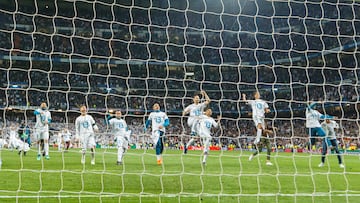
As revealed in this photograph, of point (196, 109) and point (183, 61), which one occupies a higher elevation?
point (183, 61)

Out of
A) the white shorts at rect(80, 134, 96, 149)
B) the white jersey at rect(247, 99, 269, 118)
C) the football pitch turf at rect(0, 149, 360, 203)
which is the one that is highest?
the white jersey at rect(247, 99, 269, 118)

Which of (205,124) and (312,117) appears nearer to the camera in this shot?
(312,117)

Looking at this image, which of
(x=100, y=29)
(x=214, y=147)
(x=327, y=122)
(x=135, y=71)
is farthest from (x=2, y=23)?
(x=327, y=122)

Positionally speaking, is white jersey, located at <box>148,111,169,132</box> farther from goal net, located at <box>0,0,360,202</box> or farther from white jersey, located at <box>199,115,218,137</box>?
white jersey, located at <box>199,115,218,137</box>

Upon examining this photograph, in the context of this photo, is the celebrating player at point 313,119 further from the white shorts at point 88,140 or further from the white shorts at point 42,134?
the white shorts at point 42,134

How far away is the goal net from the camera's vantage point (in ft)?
21.4

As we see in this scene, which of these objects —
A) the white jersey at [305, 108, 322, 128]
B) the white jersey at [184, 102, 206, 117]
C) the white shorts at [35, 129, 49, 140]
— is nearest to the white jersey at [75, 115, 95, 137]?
the white shorts at [35, 129, 49, 140]

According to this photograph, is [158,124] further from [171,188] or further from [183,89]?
[183,89]

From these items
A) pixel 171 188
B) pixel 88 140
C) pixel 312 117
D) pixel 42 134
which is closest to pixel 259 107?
pixel 312 117

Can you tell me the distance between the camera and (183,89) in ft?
75.6

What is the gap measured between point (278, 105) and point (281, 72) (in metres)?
1.98

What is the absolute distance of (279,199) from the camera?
563cm

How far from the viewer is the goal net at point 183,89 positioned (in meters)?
6.53

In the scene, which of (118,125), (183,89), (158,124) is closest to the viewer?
(158,124)
